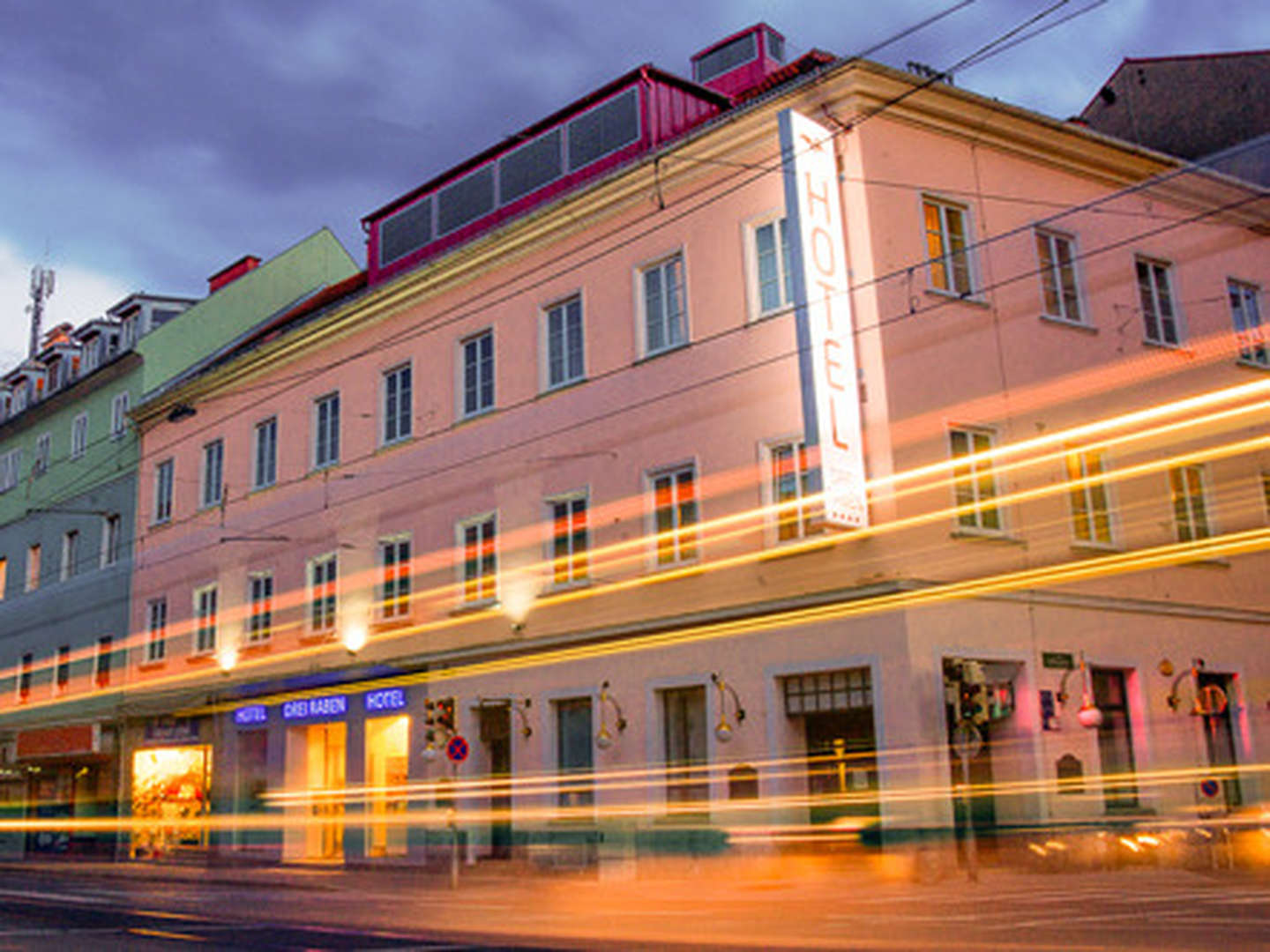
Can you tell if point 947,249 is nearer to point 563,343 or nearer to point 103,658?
point 563,343

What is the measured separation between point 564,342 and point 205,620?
13.5 metres

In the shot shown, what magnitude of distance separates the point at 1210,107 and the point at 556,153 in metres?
15.1

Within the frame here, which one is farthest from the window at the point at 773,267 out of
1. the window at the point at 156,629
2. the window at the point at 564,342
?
the window at the point at 156,629

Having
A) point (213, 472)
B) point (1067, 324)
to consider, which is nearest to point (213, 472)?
point (213, 472)

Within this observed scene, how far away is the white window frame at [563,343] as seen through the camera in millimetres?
24188

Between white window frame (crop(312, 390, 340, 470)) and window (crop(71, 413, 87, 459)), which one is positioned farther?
window (crop(71, 413, 87, 459))

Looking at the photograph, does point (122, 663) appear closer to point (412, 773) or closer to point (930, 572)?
point (412, 773)

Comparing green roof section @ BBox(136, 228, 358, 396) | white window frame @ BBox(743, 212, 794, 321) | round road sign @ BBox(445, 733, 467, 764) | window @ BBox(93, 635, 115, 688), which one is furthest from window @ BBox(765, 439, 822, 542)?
window @ BBox(93, 635, 115, 688)

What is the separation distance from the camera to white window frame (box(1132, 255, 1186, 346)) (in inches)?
931

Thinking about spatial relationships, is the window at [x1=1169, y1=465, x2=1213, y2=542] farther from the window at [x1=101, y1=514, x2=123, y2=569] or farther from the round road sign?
the window at [x1=101, y1=514, x2=123, y2=569]

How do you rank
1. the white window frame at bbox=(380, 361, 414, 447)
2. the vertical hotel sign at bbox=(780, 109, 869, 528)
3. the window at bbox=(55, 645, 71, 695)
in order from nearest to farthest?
the vertical hotel sign at bbox=(780, 109, 869, 528), the white window frame at bbox=(380, 361, 414, 447), the window at bbox=(55, 645, 71, 695)

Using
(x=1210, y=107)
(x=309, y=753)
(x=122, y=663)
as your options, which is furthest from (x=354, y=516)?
(x=1210, y=107)

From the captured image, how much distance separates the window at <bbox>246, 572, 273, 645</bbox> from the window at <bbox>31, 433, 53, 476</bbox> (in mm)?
13928

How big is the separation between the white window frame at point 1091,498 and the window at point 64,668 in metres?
28.7
